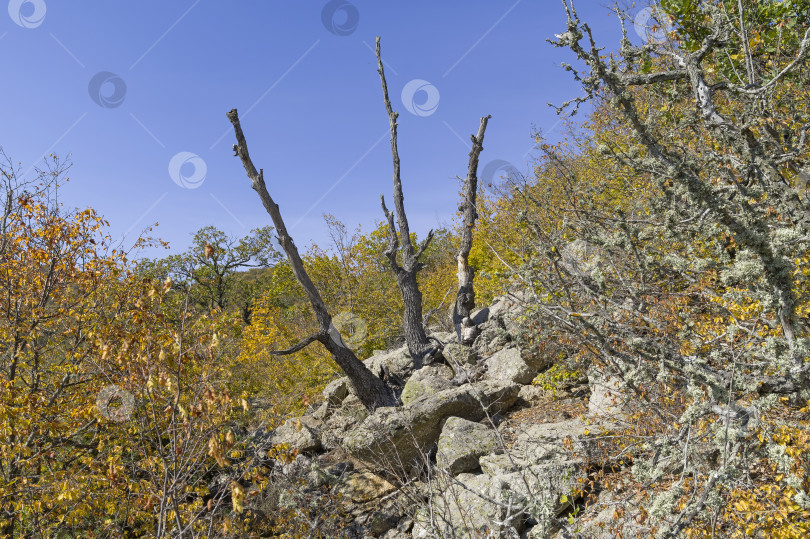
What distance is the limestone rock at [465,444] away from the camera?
6.44 m

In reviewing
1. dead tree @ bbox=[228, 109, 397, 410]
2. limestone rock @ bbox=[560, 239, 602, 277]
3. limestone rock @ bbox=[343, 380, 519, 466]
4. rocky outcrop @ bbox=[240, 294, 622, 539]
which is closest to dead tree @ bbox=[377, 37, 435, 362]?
rocky outcrop @ bbox=[240, 294, 622, 539]

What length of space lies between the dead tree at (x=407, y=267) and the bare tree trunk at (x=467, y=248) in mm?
1072

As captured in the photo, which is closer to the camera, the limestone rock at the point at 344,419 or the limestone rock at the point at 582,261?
the limestone rock at the point at 582,261

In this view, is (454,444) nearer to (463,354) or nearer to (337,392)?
(463,354)

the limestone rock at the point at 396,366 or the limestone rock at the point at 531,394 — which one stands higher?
the limestone rock at the point at 396,366

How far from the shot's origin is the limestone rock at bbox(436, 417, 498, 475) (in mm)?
6438

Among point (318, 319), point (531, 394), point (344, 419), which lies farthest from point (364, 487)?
point (531, 394)

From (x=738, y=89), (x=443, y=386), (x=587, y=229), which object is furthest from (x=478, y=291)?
(x=738, y=89)

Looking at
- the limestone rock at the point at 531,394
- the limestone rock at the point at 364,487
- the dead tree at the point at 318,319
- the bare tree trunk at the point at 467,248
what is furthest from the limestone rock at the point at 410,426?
the bare tree trunk at the point at 467,248

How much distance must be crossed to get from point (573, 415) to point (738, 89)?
534cm

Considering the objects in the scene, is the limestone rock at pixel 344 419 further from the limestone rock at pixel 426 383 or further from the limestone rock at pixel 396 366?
the limestone rock at pixel 426 383

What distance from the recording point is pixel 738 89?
123 inches

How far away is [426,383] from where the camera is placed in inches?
375

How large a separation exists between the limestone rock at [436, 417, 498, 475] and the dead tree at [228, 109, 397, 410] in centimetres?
300
